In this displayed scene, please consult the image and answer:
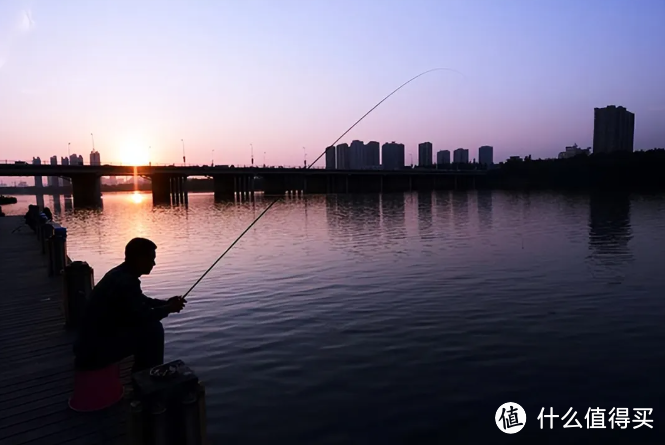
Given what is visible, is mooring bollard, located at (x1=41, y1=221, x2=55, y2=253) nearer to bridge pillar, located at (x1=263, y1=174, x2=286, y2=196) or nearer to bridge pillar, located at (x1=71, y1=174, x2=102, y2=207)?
bridge pillar, located at (x1=71, y1=174, x2=102, y2=207)

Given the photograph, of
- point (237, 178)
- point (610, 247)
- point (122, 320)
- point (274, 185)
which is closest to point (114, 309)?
point (122, 320)

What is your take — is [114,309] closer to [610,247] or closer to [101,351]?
[101,351]

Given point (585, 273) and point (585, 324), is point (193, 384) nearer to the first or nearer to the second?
point (585, 324)

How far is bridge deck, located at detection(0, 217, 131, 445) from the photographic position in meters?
5.54

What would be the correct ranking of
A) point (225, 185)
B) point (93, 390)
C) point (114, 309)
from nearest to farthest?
point (114, 309) < point (93, 390) < point (225, 185)

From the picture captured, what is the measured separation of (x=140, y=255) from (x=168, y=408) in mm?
2461

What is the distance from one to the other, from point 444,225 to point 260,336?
1235 inches

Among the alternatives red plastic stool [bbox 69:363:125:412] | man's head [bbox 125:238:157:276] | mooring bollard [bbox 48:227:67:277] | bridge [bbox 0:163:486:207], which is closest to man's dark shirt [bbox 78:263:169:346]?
man's head [bbox 125:238:157:276]

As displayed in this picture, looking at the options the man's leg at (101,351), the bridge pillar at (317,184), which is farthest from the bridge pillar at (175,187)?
the man's leg at (101,351)

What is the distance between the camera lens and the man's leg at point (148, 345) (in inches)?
229

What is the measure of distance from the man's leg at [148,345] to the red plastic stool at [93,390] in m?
0.54

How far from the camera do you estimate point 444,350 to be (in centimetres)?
1030

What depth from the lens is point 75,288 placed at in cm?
924

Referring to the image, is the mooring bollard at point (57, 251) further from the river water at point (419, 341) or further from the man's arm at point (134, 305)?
the man's arm at point (134, 305)
